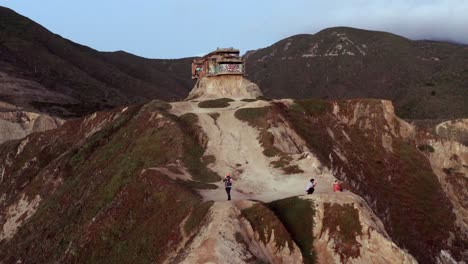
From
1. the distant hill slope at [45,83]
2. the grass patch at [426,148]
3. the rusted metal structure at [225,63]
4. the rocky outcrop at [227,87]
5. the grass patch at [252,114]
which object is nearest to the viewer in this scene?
the grass patch at [252,114]

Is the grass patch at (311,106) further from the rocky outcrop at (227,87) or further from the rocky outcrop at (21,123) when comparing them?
the rocky outcrop at (21,123)

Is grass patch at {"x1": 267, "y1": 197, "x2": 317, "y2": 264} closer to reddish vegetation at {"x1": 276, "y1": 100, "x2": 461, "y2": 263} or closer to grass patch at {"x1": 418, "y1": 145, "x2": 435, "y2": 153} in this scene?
reddish vegetation at {"x1": 276, "y1": 100, "x2": 461, "y2": 263}

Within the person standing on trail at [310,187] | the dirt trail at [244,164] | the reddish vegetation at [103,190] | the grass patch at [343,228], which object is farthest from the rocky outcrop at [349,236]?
the reddish vegetation at [103,190]

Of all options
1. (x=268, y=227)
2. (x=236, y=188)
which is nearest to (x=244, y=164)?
(x=236, y=188)

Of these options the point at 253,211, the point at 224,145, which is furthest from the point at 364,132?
the point at 253,211

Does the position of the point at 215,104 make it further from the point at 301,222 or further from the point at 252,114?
the point at 301,222
